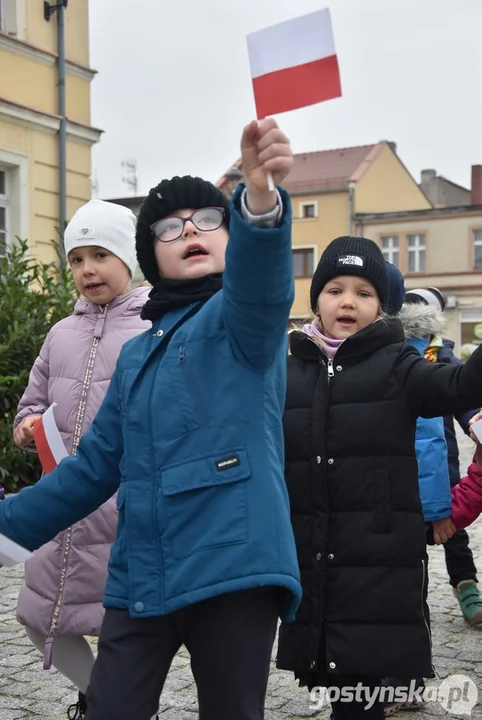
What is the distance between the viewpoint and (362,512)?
310 centimetres

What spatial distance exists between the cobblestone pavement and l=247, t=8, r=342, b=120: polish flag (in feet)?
8.33

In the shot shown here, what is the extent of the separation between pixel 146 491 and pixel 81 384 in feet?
3.86

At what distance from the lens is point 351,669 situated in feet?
9.85

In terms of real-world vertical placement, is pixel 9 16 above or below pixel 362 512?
above

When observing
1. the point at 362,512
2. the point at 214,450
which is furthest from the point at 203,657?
the point at 362,512

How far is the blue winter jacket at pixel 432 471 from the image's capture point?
3850mm

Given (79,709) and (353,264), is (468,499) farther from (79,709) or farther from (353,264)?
(79,709)

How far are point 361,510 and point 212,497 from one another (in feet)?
3.31

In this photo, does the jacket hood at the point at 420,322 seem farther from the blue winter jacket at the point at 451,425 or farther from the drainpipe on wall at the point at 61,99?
the drainpipe on wall at the point at 61,99

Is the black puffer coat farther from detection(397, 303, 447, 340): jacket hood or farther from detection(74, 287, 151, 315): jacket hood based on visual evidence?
detection(397, 303, 447, 340): jacket hood

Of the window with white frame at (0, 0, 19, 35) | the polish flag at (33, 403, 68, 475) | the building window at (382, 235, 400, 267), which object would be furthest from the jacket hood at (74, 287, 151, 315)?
the building window at (382, 235, 400, 267)

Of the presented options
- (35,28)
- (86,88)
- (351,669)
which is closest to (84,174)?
(86,88)

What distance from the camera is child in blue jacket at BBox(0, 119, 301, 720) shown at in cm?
213

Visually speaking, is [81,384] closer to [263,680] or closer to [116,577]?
[116,577]
